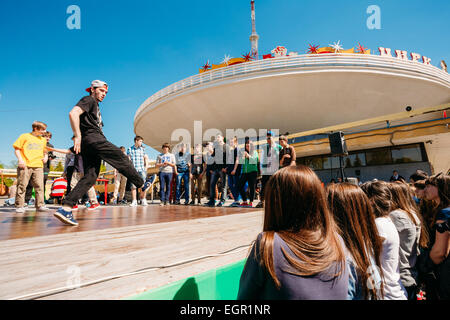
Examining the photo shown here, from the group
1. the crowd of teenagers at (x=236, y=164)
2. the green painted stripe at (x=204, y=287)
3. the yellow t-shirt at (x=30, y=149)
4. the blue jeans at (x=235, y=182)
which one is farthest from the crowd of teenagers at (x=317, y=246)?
the yellow t-shirt at (x=30, y=149)

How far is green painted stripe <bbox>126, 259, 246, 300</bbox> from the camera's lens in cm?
137

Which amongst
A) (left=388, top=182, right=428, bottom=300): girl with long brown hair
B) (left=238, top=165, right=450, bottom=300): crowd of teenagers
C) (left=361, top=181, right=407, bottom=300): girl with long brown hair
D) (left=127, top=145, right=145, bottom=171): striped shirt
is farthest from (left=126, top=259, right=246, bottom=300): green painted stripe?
(left=127, top=145, right=145, bottom=171): striped shirt

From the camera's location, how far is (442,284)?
183 centimetres

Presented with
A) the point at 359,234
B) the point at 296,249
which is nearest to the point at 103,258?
the point at 296,249

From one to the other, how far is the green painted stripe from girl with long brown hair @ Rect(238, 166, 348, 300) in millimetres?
Answer: 586

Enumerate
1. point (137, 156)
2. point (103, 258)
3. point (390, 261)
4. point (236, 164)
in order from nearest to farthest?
point (103, 258)
point (390, 261)
point (236, 164)
point (137, 156)

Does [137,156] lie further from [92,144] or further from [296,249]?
[296,249]

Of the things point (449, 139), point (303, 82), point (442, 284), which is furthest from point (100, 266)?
point (303, 82)

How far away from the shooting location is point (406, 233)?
2.02 metres

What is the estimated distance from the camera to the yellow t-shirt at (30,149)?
432 cm

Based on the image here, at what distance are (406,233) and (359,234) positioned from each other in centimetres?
98

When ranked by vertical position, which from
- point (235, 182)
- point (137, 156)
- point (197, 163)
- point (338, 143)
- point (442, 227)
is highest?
point (338, 143)

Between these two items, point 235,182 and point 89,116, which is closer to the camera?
point 89,116

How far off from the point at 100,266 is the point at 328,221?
4.47ft
